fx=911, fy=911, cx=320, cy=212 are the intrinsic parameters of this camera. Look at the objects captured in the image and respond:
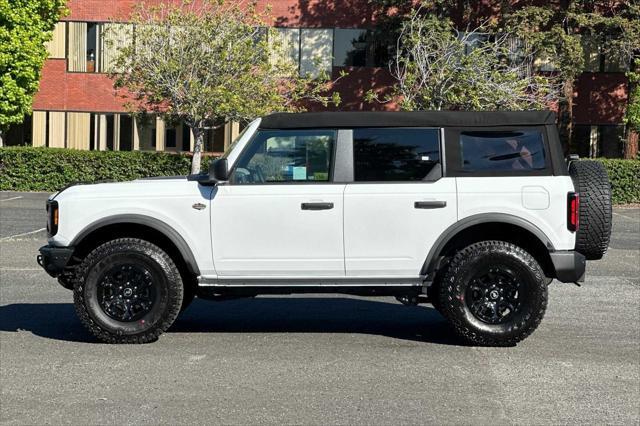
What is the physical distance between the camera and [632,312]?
9594 mm

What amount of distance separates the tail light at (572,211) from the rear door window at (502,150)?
0.37 meters

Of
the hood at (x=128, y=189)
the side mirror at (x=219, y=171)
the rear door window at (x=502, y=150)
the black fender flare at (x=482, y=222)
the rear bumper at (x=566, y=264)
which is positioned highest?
the rear door window at (x=502, y=150)

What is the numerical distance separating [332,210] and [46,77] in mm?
32310

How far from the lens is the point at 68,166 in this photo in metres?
31.5

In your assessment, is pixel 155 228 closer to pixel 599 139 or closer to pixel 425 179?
pixel 425 179

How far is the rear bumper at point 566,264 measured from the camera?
25.6 feet

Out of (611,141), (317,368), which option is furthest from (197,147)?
(317,368)

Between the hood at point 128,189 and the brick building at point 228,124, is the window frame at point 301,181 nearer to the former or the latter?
the hood at point 128,189

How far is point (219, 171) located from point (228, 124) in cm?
2948

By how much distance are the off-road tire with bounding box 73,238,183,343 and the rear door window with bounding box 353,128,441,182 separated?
1873 millimetres

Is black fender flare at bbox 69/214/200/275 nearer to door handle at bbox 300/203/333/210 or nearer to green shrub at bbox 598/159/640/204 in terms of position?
door handle at bbox 300/203/333/210

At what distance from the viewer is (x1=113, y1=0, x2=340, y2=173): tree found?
27641 millimetres

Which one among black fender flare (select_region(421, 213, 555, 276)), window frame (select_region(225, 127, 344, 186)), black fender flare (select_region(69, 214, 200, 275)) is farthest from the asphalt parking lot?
window frame (select_region(225, 127, 344, 186))

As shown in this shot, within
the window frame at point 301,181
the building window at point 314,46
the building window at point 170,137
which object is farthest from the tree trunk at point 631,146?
the window frame at point 301,181
